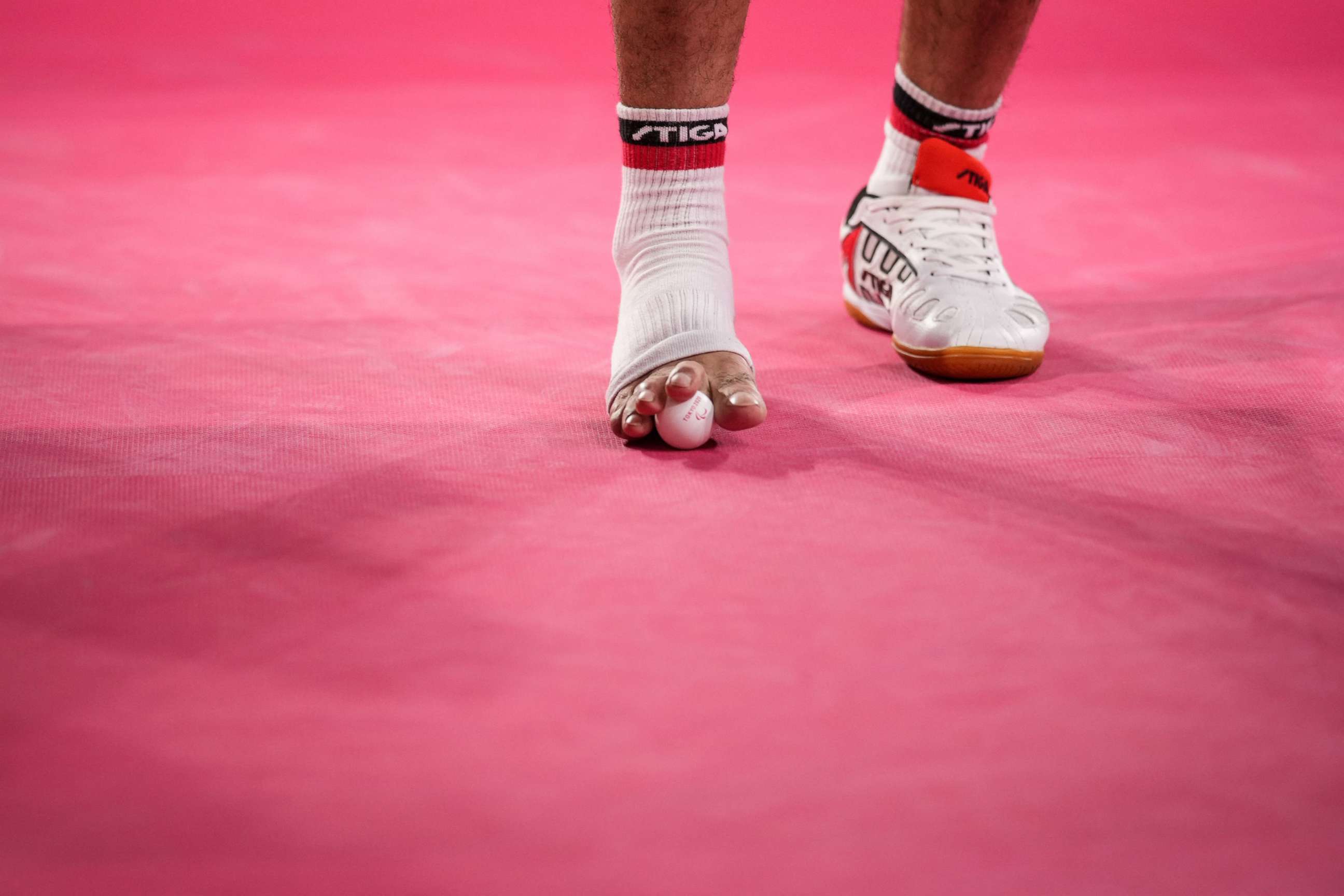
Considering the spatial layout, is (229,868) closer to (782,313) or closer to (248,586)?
(248,586)

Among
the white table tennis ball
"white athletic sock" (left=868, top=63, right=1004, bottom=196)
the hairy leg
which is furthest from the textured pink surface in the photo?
the hairy leg

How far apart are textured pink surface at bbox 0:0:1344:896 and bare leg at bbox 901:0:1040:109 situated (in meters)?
0.26

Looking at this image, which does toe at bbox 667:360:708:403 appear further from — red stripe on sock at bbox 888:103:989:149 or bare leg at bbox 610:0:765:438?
red stripe on sock at bbox 888:103:989:149

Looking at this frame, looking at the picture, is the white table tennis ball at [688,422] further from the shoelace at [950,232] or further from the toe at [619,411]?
the shoelace at [950,232]

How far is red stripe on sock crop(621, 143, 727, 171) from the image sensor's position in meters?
1.03

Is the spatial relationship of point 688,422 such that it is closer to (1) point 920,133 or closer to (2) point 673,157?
(2) point 673,157

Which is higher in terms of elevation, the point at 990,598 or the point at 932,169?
the point at 932,169

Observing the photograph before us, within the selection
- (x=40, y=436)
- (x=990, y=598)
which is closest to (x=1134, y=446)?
(x=990, y=598)

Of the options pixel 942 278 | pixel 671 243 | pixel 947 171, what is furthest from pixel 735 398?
pixel 947 171

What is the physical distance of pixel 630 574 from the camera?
75cm

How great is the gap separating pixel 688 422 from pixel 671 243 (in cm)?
20

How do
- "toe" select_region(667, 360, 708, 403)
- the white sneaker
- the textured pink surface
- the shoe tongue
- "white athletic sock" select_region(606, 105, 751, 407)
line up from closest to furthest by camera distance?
the textured pink surface < "toe" select_region(667, 360, 708, 403) < "white athletic sock" select_region(606, 105, 751, 407) < the white sneaker < the shoe tongue

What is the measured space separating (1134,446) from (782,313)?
47 centimetres

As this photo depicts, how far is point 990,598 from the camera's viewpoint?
2.38ft
